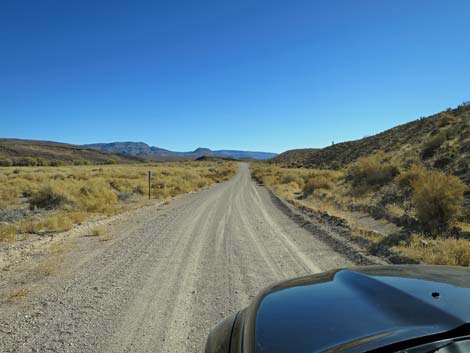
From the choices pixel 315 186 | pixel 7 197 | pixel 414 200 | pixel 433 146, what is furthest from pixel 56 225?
pixel 433 146

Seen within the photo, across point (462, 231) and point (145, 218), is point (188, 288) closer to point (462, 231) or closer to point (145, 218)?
point (462, 231)

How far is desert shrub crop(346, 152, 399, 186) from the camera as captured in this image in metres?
20.1

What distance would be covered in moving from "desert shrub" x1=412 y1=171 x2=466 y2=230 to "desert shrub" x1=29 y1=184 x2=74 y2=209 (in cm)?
1477

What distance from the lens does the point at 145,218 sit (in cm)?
1416

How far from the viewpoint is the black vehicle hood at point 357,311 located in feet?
5.63

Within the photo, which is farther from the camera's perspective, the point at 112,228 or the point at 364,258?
the point at 112,228

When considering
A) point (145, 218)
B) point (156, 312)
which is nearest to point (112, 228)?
point (145, 218)

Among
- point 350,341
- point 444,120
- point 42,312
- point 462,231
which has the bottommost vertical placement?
point 42,312

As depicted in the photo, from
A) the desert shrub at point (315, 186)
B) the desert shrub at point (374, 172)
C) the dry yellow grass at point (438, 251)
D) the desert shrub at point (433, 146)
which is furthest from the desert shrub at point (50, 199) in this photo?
the desert shrub at point (433, 146)

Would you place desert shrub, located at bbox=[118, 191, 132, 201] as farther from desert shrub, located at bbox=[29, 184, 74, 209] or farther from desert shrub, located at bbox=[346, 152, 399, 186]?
desert shrub, located at bbox=[346, 152, 399, 186]

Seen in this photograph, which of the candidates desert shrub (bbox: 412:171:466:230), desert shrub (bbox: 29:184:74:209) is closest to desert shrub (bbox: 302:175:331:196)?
desert shrub (bbox: 412:171:466:230)

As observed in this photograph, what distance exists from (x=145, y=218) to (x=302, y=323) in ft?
42.1

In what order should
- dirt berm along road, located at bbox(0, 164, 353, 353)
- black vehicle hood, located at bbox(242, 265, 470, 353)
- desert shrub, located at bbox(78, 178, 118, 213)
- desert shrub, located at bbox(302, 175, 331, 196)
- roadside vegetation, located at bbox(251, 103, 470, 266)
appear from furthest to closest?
desert shrub, located at bbox(302, 175, 331, 196), desert shrub, located at bbox(78, 178, 118, 213), roadside vegetation, located at bbox(251, 103, 470, 266), dirt berm along road, located at bbox(0, 164, 353, 353), black vehicle hood, located at bbox(242, 265, 470, 353)

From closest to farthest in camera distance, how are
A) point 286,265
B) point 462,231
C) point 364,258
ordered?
point 286,265, point 364,258, point 462,231
